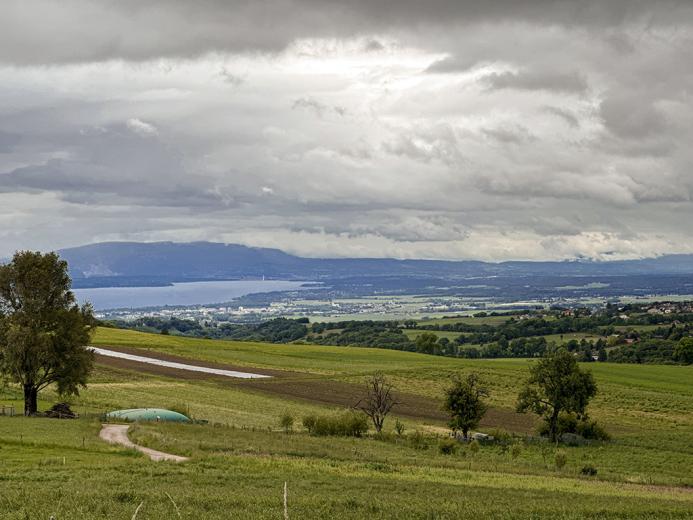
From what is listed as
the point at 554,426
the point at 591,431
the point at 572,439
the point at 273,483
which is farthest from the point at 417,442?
the point at 273,483

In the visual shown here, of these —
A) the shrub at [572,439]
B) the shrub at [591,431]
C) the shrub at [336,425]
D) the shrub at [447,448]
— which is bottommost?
the shrub at [572,439]

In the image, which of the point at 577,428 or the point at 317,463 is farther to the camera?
the point at 577,428

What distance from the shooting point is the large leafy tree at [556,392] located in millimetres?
66375

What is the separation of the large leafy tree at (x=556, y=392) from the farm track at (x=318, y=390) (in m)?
2.95

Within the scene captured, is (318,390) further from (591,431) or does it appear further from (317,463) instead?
(317,463)

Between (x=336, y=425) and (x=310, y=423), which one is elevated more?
(x=310, y=423)

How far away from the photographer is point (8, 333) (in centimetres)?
5909

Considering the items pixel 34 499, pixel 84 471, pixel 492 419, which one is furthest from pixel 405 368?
pixel 34 499

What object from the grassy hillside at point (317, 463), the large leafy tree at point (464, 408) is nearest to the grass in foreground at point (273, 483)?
the grassy hillside at point (317, 463)

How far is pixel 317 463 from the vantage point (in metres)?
39.7

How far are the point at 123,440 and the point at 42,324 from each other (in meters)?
20.5

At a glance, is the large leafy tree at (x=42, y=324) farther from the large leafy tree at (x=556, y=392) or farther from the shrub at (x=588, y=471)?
the shrub at (x=588, y=471)

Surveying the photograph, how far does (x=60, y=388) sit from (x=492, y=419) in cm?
3940

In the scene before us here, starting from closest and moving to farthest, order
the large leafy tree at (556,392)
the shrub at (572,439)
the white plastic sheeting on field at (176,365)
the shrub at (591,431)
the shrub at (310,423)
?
1. the shrub at (310,423)
2. the shrub at (572,439)
3. the shrub at (591,431)
4. the large leafy tree at (556,392)
5. the white plastic sheeting on field at (176,365)
